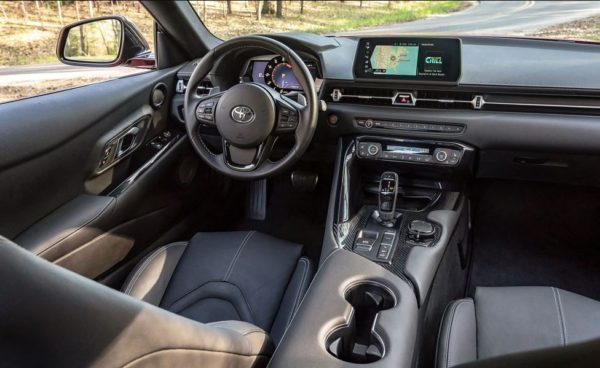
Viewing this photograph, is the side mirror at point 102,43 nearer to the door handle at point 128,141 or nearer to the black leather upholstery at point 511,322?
the door handle at point 128,141

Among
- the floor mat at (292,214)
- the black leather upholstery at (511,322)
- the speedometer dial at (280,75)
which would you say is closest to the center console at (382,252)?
the black leather upholstery at (511,322)

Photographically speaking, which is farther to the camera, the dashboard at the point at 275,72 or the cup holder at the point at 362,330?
the dashboard at the point at 275,72

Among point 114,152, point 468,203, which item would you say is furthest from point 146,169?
point 468,203

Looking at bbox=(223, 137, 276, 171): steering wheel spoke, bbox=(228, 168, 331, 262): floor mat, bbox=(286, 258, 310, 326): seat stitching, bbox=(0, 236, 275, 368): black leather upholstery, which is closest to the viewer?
bbox=(0, 236, 275, 368): black leather upholstery

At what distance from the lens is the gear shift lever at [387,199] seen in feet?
7.01

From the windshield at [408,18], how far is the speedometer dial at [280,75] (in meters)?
0.20

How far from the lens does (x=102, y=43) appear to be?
2594mm

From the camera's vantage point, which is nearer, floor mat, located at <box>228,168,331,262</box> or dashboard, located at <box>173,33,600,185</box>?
dashboard, located at <box>173,33,600,185</box>

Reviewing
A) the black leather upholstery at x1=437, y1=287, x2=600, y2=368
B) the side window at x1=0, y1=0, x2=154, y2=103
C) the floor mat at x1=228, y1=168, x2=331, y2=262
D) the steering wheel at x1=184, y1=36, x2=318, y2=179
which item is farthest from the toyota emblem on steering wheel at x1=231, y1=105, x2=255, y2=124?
the black leather upholstery at x1=437, y1=287, x2=600, y2=368

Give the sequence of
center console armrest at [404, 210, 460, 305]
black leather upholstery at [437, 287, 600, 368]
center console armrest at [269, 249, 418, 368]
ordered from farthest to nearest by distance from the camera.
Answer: center console armrest at [404, 210, 460, 305]
black leather upholstery at [437, 287, 600, 368]
center console armrest at [269, 249, 418, 368]

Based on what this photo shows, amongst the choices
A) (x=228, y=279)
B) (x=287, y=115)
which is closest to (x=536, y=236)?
(x=287, y=115)

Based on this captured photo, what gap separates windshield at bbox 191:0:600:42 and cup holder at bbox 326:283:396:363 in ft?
4.06

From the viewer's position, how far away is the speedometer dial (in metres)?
2.36

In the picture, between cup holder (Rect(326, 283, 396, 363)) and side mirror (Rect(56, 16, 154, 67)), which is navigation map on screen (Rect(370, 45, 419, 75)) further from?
side mirror (Rect(56, 16, 154, 67))
